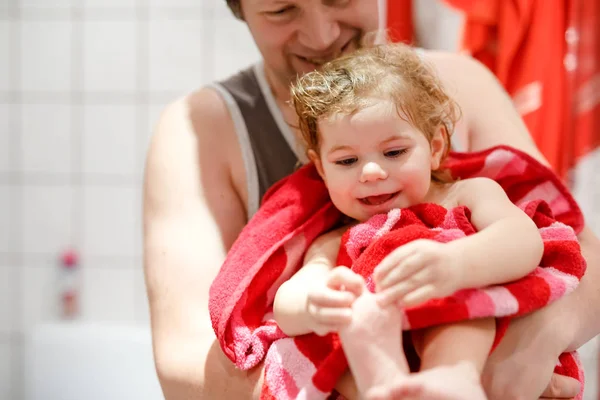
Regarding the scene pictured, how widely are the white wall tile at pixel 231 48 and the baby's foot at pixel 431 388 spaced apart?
164 centimetres

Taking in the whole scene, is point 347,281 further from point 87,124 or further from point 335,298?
point 87,124

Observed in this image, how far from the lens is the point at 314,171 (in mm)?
864

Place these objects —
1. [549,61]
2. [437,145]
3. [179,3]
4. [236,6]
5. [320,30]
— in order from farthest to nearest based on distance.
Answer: [179,3]
[549,61]
[236,6]
[320,30]
[437,145]

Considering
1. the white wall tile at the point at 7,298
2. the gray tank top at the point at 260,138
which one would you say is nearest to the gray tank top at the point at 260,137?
the gray tank top at the point at 260,138

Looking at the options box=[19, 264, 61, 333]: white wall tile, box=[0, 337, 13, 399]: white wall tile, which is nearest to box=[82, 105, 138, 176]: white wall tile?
box=[19, 264, 61, 333]: white wall tile

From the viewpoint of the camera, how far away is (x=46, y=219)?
216 centimetres

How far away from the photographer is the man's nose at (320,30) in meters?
0.89

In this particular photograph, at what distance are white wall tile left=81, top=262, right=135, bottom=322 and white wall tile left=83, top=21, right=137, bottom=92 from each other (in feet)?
1.95

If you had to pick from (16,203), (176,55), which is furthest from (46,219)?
(176,55)

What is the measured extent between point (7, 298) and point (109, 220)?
463mm

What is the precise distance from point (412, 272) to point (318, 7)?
47 centimetres

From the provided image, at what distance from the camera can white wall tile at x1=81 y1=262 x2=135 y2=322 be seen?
213 centimetres

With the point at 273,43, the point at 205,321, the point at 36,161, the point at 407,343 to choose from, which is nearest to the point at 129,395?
the point at 36,161

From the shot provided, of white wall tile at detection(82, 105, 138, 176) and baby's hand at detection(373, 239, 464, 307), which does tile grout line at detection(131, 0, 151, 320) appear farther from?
baby's hand at detection(373, 239, 464, 307)
